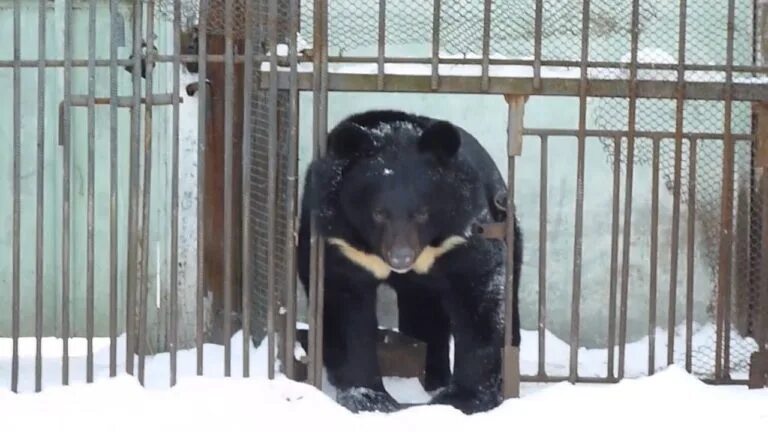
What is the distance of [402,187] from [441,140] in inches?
11.2

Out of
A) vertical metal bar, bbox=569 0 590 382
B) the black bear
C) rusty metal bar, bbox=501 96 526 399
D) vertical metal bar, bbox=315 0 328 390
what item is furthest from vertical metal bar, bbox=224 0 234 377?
vertical metal bar, bbox=569 0 590 382

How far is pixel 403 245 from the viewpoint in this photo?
648cm

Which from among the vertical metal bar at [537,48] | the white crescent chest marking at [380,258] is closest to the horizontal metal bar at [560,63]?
the vertical metal bar at [537,48]

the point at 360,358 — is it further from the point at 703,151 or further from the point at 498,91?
the point at 703,151

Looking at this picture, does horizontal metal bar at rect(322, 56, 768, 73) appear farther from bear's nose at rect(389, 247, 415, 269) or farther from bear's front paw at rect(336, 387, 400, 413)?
bear's front paw at rect(336, 387, 400, 413)

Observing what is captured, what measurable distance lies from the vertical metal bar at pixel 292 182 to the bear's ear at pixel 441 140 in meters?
0.60

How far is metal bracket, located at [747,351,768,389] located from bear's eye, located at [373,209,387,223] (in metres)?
1.89

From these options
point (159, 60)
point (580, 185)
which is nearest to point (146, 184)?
point (159, 60)

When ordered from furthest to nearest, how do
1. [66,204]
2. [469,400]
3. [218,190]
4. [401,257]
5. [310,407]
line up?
[218,190] → [469,400] → [66,204] → [401,257] → [310,407]

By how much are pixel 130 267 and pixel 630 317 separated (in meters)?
3.20

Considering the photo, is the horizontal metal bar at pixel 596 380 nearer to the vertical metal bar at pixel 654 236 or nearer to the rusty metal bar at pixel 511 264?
the vertical metal bar at pixel 654 236

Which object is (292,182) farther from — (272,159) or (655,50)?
(655,50)

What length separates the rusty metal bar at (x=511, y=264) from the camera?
21.5 feet

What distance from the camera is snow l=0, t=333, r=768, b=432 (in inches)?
238
